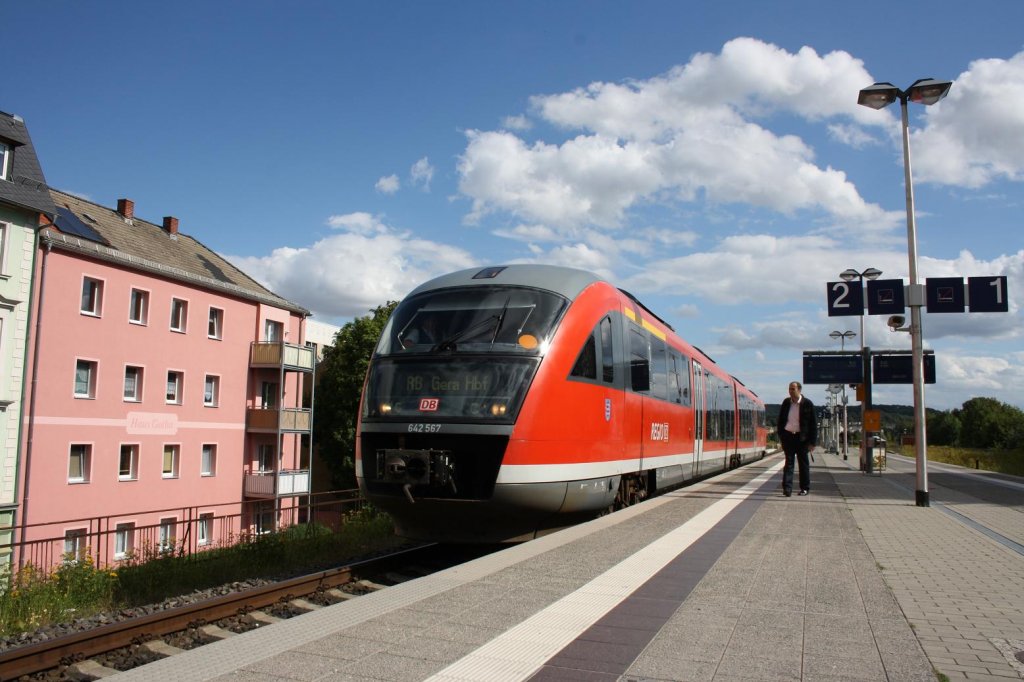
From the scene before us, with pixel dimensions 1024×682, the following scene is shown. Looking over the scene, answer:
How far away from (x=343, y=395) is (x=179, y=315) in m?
12.1

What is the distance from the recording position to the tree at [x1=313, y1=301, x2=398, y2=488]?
144ft

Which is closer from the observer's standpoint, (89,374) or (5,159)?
(5,159)

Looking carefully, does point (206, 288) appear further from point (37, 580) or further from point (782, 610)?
point (782, 610)

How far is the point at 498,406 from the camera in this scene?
8.61m

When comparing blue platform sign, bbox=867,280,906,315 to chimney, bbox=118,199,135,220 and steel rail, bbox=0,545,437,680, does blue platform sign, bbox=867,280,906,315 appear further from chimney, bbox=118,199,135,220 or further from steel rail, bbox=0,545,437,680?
chimney, bbox=118,199,135,220

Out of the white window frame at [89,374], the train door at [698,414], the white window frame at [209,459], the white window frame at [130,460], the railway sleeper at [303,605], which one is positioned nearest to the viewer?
the railway sleeper at [303,605]

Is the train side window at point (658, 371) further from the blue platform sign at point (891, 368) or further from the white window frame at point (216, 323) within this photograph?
the white window frame at point (216, 323)

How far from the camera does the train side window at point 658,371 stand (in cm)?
1341

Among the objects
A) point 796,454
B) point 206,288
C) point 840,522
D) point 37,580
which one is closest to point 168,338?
point 206,288

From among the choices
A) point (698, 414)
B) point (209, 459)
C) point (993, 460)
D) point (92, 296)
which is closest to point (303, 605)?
point (698, 414)

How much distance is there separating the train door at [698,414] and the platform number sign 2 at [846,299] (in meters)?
4.27

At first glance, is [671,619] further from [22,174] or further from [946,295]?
[22,174]

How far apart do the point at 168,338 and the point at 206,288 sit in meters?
3.46

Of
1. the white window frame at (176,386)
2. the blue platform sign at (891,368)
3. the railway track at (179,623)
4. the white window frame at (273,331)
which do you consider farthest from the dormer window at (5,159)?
the blue platform sign at (891,368)
